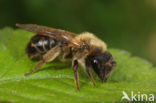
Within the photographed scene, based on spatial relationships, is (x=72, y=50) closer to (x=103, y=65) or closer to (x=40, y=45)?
(x=40, y=45)

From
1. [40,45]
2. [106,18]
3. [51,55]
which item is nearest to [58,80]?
[51,55]

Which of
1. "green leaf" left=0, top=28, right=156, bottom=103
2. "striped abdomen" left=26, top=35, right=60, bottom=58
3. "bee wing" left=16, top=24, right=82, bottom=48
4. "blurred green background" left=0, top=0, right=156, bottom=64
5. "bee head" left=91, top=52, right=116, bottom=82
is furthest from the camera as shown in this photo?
"blurred green background" left=0, top=0, right=156, bottom=64

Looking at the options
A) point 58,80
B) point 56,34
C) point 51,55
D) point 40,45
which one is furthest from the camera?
point 40,45

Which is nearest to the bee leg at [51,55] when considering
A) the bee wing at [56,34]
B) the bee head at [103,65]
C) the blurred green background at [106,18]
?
the bee wing at [56,34]

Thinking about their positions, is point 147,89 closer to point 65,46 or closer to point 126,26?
point 65,46

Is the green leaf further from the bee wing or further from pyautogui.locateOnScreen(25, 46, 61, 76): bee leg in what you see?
the bee wing

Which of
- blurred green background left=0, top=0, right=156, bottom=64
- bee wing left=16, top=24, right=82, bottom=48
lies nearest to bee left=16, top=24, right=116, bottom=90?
bee wing left=16, top=24, right=82, bottom=48

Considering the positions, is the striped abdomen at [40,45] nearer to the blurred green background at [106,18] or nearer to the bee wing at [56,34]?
the bee wing at [56,34]

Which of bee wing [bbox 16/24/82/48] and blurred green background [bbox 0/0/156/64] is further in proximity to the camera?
blurred green background [bbox 0/0/156/64]
